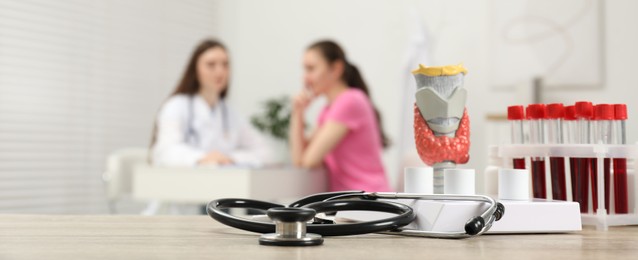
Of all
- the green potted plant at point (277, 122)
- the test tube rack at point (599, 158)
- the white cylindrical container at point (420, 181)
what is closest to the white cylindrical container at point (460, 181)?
the white cylindrical container at point (420, 181)

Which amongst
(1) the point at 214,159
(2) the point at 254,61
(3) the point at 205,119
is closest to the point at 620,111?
(1) the point at 214,159

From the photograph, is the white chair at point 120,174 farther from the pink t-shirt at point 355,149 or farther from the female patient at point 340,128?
the pink t-shirt at point 355,149

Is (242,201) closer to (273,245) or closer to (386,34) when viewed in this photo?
(273,245)

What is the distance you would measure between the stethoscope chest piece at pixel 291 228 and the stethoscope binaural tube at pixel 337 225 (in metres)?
0.02

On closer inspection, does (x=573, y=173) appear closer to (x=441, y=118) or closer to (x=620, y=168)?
(x=620, y=168)

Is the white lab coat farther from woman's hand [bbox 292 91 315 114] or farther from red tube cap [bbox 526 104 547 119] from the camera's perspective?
red tube cap [bbox 526 104 547 119]

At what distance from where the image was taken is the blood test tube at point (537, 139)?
2.63ft

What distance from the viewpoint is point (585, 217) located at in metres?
0.77

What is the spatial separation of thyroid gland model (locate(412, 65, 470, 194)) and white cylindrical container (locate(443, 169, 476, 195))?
55 mm

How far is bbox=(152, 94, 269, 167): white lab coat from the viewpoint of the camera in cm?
289

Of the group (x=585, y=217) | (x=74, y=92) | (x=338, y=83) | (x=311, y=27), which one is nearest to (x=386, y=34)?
(x=311, y=27)

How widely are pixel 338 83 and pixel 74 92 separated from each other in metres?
1.53

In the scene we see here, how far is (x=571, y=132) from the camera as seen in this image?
0.79 m

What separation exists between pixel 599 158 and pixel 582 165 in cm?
2
